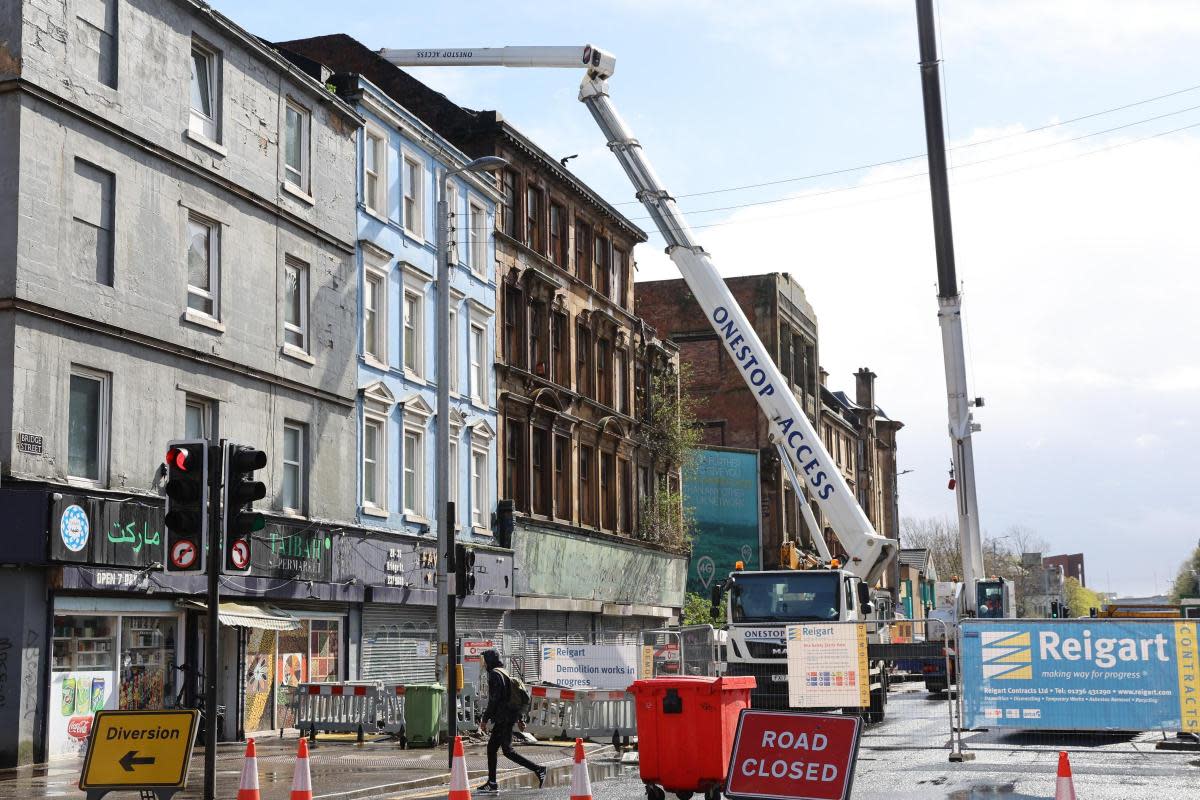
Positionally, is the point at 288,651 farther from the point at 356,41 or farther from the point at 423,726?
the point at 356,41

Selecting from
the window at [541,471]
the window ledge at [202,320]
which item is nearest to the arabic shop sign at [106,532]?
the window ledge at [202,320]

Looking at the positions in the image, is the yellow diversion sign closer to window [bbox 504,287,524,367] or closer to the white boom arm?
the white boom arm

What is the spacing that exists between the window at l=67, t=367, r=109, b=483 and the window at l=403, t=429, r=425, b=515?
10686mm

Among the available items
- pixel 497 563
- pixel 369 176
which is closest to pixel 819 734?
pixel 369 176

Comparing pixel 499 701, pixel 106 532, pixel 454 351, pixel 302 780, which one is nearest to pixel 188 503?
pixel 302 780

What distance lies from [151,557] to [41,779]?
5127 mm

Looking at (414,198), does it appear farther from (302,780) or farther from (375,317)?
(302,780)

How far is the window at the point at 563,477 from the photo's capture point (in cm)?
4066

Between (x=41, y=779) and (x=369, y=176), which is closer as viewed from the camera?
(x=41, y=779)

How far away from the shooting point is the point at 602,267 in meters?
45.1

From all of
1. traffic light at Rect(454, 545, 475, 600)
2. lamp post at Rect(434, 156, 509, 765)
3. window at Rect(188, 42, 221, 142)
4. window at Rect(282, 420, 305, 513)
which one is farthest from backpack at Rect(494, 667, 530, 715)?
window at Rect(188, 42, 221, 142)

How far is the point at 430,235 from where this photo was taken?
3422cm

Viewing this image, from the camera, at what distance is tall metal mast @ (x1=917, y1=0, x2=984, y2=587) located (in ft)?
83.6

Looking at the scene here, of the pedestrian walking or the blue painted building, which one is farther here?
the blue painted building
